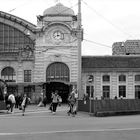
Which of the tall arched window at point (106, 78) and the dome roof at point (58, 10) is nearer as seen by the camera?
the dome roof at point (58, 10)

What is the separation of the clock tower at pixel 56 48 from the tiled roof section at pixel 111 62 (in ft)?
10.5

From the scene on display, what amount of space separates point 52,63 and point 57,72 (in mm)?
1532

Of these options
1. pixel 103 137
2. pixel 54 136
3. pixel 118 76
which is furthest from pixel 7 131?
pixel 118 76

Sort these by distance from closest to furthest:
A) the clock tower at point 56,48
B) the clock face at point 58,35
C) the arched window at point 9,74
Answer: the clock tower at point 56,48 → the clock face at point 58,35 → the arched window at point 9,74

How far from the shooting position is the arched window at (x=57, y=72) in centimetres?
5850

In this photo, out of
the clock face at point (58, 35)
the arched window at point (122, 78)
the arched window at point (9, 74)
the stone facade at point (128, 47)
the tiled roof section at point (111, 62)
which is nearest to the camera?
the clock face at point (58, 35)

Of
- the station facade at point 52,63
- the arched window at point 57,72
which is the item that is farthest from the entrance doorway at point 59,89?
the arched window at point 57,72

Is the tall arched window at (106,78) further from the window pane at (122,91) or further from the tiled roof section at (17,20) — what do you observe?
the tiled roof section at (17,20)

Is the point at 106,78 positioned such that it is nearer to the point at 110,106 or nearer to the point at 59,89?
the point at 59,89

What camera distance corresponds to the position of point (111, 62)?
6172 centimetres

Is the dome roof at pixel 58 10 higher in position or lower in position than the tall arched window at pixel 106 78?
higher

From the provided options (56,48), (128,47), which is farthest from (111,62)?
(128,47)

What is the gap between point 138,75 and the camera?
61.0 m

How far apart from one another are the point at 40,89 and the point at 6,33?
1005 cm
